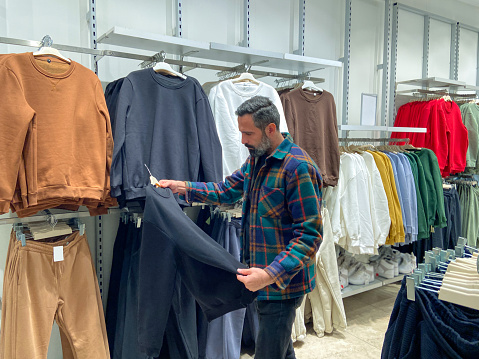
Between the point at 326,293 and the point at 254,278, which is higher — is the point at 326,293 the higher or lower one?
the lower one

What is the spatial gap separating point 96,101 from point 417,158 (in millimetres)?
2815

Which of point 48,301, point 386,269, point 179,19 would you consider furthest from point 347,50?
point 48,301

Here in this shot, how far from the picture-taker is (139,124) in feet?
7.50

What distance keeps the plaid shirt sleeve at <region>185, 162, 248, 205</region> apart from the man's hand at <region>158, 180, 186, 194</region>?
0.03m

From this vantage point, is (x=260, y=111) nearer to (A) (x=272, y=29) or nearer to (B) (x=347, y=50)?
(A) (x=272, y=29)

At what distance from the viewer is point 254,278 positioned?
5.07ft

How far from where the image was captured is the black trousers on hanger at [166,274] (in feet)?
5.28

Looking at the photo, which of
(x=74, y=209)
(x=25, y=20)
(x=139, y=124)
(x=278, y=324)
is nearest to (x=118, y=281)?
(x=74, y=209)

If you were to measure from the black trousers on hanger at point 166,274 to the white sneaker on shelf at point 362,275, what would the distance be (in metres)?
2.11

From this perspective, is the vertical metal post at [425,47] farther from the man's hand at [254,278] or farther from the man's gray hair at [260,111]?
the man's hand at [254,278]

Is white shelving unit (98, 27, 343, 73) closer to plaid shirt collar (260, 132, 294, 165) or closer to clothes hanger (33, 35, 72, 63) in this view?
clothes hanger (33, 35, 72, 63)

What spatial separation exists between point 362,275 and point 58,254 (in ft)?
8.27

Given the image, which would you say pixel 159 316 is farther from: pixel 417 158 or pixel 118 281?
pixel 417 158

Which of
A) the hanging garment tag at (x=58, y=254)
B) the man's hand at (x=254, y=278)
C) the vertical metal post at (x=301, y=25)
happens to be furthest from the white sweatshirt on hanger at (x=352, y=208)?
the hanging garment tag at (x=58, y=254)
